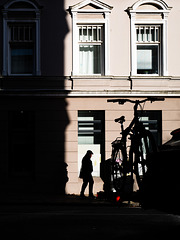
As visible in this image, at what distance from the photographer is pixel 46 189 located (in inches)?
771

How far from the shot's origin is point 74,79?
1994 centimetres

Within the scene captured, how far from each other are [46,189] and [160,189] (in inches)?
533

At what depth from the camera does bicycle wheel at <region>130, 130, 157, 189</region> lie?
675 cm

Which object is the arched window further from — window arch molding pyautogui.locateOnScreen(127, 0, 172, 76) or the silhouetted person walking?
the silhouetted person walking

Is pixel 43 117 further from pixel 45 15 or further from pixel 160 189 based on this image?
pixel 160 189

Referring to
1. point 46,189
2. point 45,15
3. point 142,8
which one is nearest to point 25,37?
point 45,15

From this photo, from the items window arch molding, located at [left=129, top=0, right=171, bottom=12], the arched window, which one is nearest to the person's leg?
the arched window

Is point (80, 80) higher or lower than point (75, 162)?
higher

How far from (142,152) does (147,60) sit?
550 inches

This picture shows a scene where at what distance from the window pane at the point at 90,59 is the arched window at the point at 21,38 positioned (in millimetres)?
1818

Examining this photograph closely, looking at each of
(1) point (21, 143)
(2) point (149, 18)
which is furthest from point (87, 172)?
(2) point (149, 18)

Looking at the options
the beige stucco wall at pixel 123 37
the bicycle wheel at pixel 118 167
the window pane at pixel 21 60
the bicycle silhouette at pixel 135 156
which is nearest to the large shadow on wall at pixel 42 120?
the window pane at pixel 21 60

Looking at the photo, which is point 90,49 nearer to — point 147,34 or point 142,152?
point 147,34

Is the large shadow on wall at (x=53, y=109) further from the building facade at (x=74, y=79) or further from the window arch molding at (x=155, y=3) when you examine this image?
the window arch molding at (x=155, y=3)
